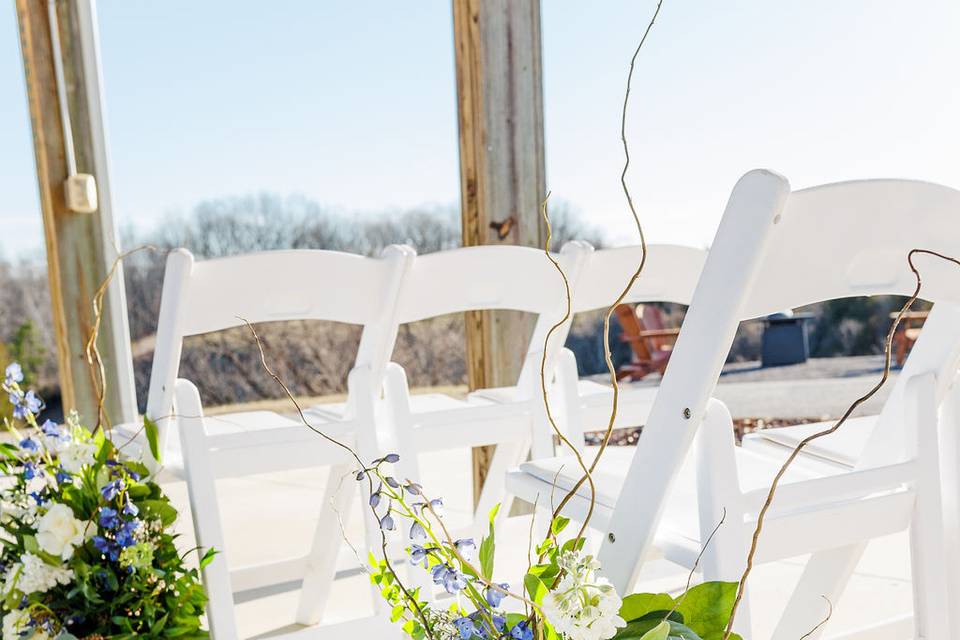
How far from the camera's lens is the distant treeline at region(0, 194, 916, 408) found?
9.00 feet

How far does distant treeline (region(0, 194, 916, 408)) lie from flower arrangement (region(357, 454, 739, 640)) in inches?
87.6

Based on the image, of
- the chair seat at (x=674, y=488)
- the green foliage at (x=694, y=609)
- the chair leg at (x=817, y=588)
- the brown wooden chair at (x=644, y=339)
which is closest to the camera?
the green foliage at (x=694, y=609)

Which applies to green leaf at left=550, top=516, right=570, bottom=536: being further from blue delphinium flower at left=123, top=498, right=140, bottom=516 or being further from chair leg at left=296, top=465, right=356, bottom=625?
chair leg at left=296, top=465, right=356, bottom=625

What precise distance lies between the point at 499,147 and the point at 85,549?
1.68 metres

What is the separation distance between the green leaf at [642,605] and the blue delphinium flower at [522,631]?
17cm

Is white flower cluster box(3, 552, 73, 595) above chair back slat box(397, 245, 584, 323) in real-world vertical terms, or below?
below

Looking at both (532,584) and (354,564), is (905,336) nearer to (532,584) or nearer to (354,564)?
(354,564)

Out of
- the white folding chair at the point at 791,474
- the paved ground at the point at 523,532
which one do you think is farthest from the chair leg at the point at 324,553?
the white folding chair at the point at 791,474

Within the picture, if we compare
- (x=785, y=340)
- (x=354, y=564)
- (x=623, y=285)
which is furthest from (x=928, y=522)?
(x=785, y=340)

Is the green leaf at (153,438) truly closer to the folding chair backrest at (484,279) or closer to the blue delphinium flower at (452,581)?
the folding chair backrest at (484,279)

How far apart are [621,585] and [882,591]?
1.31 metres

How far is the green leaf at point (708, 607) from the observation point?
33.1 inches

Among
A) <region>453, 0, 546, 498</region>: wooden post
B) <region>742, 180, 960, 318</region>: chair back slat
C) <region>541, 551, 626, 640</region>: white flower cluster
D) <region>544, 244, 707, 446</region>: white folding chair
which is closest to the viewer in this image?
<region>541, 551, 626, 640</region>: white flower cluster

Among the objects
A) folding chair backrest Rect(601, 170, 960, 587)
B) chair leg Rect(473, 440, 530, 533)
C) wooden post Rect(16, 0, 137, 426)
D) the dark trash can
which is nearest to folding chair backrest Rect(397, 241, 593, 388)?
chair leg Rect(473, 440, 530, 533)
